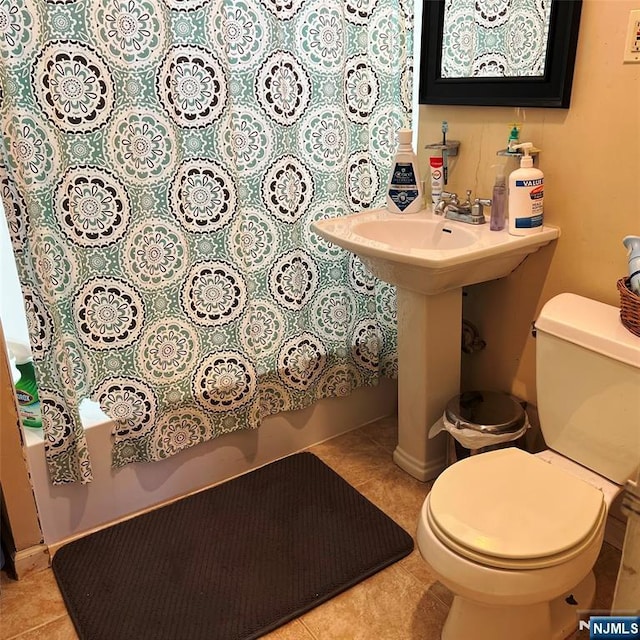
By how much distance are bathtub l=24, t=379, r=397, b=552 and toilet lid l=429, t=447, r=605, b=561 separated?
0.86 metres

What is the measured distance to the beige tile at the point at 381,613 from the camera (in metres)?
1.59

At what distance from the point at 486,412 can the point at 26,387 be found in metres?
1.37

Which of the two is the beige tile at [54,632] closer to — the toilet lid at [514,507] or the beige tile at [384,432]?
the toilet lid at [514,507]

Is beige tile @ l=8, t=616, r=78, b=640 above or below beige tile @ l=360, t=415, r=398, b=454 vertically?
below

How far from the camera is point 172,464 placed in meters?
2.05

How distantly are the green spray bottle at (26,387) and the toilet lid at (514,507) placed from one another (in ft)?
3.81

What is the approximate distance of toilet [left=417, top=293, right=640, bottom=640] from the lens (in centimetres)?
129

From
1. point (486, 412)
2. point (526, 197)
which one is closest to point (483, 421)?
point (486, 412)

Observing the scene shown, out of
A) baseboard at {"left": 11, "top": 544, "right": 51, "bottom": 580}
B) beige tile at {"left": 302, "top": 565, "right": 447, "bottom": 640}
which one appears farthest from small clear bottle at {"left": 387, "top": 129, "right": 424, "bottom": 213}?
baseboard at {"left": 11, "top": 544, "right": 51, "bottom": 580}

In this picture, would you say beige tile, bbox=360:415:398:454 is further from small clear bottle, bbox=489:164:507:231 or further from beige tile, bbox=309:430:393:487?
small clear bottle, bbox=489:164:507:231

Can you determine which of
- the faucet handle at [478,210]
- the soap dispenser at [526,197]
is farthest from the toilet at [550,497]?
the faucet handle at [478,210]

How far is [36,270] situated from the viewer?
1.60m

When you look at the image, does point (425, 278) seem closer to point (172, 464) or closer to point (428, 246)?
point (428, 246)

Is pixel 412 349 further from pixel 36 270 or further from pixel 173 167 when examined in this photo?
pixel 36 270
